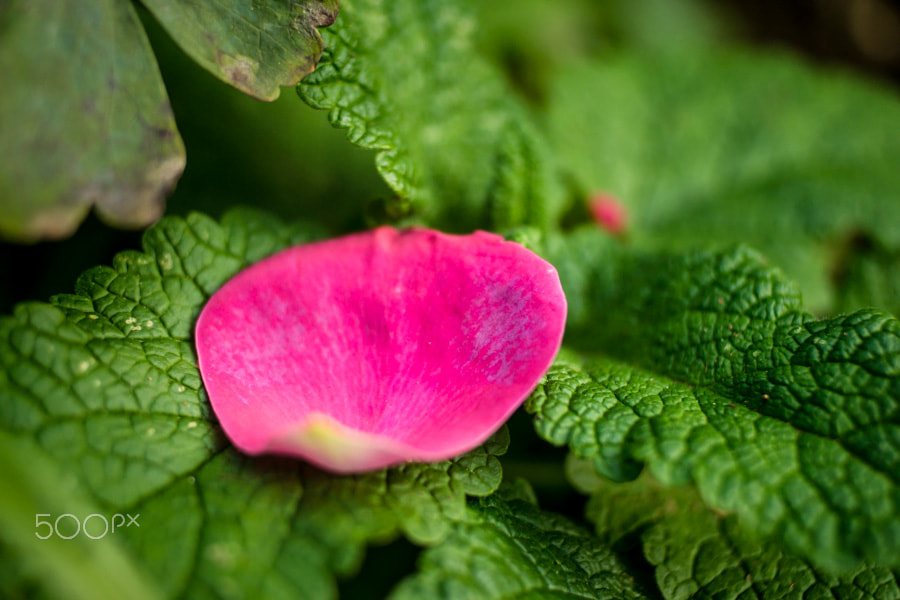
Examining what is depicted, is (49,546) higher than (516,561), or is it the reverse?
(49,546)

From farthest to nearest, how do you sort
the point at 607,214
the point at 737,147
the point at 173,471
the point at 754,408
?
the point at 737,147 → the point at 607,214 → the point at 754,408 → the point at 173,471

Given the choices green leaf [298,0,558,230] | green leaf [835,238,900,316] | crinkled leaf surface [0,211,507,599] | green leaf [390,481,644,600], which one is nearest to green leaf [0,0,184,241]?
crinkled leaf surface [0,211,507,599]

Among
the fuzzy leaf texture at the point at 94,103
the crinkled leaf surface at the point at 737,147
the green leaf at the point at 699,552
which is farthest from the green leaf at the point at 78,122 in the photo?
the crinkled leaf surface at the point at 737,147

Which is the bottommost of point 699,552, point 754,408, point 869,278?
point 699,552

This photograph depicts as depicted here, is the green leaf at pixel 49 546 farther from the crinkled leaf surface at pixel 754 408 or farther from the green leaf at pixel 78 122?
the crinkled leaf surface at pixel 754 408

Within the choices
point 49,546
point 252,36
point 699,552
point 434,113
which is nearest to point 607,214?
point 434,113

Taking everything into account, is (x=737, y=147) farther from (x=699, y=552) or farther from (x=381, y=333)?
(x=381, y=333)

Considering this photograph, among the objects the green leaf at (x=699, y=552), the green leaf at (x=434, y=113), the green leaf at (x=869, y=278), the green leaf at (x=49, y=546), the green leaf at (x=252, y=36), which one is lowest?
the green leaf at (x=699, y=552)

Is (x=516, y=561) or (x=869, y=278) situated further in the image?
(x=869, y=278)

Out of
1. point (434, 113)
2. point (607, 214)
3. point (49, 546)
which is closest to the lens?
point (49, 546)
